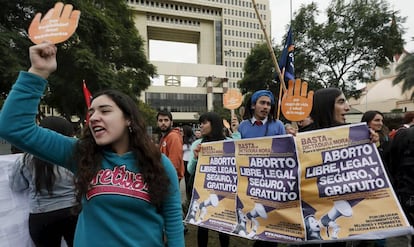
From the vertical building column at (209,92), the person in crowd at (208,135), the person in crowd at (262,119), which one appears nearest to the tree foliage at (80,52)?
the person in crowd at (208,135)

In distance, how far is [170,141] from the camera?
4672 mm

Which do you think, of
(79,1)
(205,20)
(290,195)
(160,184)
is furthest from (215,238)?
(205,20)

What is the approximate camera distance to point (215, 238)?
4938 millimetres

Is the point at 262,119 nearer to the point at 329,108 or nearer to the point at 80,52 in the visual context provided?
the point at 329,108

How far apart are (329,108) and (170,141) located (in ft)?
8.06

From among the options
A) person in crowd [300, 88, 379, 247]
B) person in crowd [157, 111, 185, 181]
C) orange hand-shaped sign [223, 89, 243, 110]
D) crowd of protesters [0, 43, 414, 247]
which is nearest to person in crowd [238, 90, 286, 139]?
person in crowd [300, 88, 379, 247]

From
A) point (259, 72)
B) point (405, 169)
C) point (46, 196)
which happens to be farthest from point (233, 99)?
point (259, 72)

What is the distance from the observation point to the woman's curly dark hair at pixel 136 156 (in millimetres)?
1686

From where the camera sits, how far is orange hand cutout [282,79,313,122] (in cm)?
331

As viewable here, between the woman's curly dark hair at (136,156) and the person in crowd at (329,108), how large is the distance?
5.06ft

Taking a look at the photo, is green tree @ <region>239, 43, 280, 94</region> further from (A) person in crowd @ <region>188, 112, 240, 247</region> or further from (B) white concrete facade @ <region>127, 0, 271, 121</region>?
(B) white concrete facade @ <region>127, 0, 271, 121</region>

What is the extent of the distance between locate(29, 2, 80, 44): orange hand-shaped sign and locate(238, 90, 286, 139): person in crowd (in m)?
2.51

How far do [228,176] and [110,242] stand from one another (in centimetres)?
188

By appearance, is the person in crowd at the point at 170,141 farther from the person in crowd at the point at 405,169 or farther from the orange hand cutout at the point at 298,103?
the person in crowd at the point at 405,169
